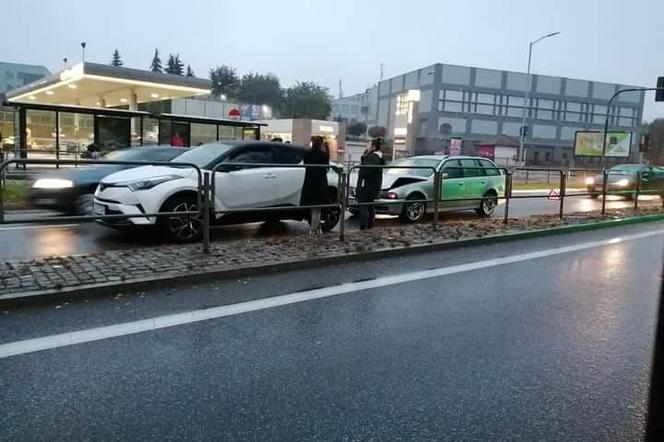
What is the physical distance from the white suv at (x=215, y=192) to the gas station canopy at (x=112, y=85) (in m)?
15.8

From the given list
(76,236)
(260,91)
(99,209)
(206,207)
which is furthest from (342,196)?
(260,91)

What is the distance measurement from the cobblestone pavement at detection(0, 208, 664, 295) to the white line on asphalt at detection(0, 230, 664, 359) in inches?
40.4

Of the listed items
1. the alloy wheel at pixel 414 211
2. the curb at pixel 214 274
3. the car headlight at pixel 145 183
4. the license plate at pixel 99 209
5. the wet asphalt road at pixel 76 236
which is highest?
the car headlight at pixel 145 183

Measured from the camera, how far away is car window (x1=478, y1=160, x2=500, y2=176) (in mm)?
14139

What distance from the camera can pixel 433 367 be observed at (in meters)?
4.17

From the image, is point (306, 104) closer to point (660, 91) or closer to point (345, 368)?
point (660, 91)

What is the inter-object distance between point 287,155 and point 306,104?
323 feet

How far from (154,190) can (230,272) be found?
2609mm

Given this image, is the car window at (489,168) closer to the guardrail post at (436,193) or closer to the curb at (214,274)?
the curb at (214,274)

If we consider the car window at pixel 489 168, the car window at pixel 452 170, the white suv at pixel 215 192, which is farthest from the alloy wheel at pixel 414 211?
the white suv at pixel 215 192

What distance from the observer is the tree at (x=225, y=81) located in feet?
377

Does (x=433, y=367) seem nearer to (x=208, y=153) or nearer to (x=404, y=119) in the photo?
(x=208, y=153)

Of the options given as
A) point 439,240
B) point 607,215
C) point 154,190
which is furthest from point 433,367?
point 607,215

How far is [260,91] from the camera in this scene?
11281 centimetres
